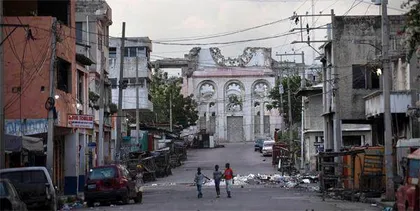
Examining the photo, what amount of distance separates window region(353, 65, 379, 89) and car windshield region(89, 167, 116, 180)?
23.9 metres

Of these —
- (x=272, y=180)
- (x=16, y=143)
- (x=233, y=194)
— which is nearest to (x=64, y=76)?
(x=233, y=194)

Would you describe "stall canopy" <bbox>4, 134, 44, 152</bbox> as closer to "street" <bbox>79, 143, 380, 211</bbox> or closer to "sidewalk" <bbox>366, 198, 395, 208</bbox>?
"street" <bbox>79, 143, 380, 211</bbox>

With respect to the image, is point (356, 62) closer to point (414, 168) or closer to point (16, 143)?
point (16, 143)

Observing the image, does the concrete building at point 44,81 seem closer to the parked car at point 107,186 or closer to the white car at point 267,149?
the parked car at point 107,186

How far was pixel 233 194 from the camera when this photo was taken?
4516 cm

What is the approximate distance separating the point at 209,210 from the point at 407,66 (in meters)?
19.4

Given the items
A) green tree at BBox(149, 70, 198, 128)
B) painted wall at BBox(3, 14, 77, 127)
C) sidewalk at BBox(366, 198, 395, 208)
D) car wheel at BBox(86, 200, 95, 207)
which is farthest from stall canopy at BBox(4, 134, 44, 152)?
green tree at BBox(149, 70, 198, 128)

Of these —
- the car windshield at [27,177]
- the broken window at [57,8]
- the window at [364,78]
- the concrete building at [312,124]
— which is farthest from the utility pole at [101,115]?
the concrete building at [312,124]

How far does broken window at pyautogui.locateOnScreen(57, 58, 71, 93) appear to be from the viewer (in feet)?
149

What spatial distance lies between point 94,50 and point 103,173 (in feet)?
80.9

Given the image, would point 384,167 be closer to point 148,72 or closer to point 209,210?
point 209,210

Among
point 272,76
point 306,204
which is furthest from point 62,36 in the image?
point 272,76

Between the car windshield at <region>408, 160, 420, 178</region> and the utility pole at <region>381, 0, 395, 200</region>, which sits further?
the utility pole at <region>381, 0, 395, 200</region>

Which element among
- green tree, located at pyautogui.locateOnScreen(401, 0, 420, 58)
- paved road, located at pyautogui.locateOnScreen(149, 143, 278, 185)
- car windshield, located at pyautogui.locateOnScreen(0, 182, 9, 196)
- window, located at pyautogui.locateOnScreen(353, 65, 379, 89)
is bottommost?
paved road, located at pyautogui.locateOnScreen(149, 143, 278, 185)
